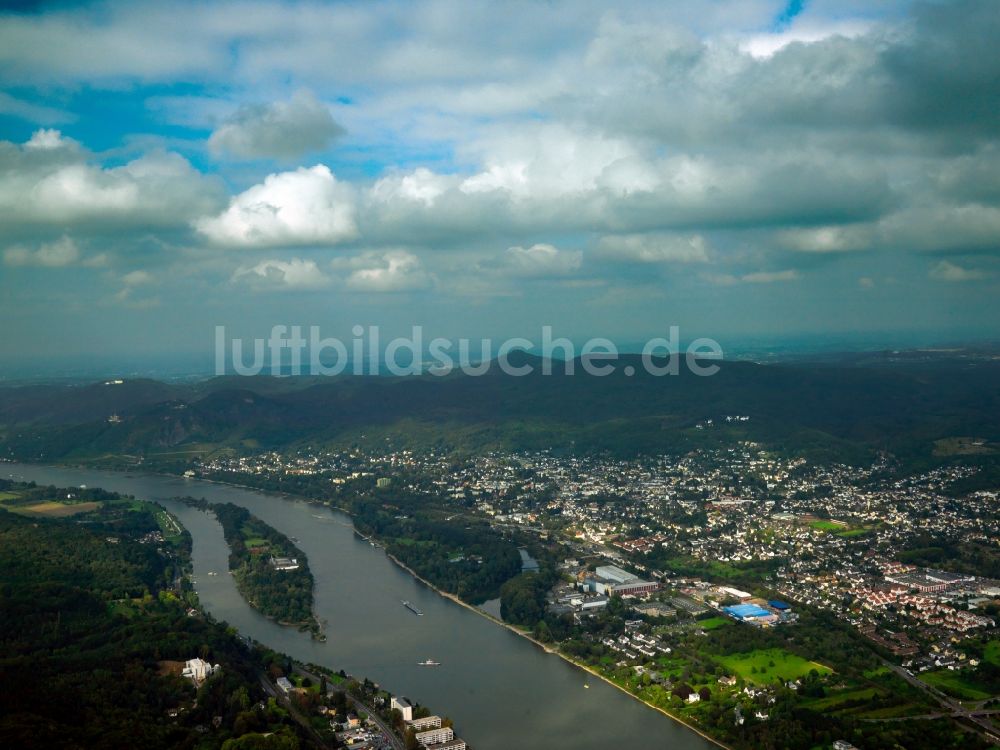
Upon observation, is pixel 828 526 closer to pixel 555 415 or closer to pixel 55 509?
pixel 555 415

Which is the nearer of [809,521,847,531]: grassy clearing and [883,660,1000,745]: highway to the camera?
[883,660,1000,745]: highway

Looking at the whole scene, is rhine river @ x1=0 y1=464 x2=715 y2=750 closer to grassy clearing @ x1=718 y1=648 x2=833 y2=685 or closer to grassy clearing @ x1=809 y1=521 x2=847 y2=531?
grassy clearing @ x1=718 y1=648 x2=833 y2=685

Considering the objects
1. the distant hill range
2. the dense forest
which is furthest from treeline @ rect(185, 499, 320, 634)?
the distant hill range

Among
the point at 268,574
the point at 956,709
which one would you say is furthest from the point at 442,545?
the point at 956,709

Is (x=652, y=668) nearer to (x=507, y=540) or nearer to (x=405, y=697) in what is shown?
(x=405, y=697)

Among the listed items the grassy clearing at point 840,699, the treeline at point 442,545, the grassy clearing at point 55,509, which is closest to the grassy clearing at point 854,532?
the treeline at point 442,545

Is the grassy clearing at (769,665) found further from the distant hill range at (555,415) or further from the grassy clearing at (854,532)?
the distant hill range at (555,415)

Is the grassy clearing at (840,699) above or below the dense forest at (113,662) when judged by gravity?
below
